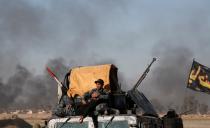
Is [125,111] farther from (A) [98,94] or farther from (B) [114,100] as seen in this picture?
(A) [98,94]

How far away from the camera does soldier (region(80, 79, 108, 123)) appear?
8.92 m

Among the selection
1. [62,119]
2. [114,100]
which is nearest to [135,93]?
[114,100]

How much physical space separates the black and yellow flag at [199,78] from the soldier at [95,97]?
10.1 m

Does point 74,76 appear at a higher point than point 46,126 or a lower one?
higher

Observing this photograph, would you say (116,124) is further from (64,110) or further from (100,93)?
(64,110)

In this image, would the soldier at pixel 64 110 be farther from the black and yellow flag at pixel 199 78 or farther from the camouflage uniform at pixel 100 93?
the black and yellow flag at pixel 199 78

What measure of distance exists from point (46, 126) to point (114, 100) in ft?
5.13

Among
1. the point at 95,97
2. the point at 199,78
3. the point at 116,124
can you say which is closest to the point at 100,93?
the point at 95,97

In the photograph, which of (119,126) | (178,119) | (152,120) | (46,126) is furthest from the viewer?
(178,119)

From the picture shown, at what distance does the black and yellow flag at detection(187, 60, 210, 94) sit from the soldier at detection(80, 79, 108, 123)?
10.1m

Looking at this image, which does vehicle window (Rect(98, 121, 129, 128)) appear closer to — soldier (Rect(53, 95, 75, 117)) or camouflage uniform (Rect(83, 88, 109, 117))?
camouflage uniform (Rect(83, 88, 109, 117))

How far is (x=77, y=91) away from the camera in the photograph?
10711 mm

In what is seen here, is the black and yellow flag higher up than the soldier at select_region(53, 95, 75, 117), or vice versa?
the black and yellow flag

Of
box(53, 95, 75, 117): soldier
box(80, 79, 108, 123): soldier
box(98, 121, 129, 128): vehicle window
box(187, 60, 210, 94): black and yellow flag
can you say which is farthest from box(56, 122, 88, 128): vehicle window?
box(187, 60, 210, 94): black and yellow flag
